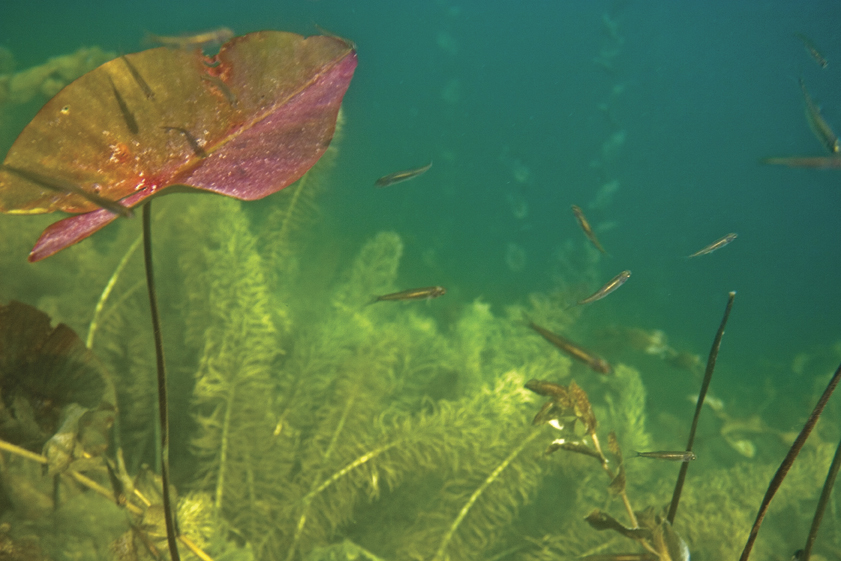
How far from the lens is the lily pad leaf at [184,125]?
911 mm

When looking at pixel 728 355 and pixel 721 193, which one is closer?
pixel 728 355

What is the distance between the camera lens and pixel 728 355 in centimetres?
2094

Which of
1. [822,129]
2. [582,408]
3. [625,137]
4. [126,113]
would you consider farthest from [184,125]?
[625,137]

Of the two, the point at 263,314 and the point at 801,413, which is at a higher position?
the point at 263,314

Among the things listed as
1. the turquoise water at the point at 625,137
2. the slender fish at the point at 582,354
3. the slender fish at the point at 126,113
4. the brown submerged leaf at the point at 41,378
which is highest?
the slender fish at the point at 126,113

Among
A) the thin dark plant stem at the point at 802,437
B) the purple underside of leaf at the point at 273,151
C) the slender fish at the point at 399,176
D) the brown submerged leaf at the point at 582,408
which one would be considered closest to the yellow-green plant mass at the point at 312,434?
the slender fish at the point at 399,176

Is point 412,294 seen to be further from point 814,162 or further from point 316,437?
A: point 814,162

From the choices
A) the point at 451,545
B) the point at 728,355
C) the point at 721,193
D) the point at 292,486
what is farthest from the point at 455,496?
the point at 721,193

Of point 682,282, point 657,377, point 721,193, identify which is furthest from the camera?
point 721,193

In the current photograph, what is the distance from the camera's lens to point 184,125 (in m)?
1.00

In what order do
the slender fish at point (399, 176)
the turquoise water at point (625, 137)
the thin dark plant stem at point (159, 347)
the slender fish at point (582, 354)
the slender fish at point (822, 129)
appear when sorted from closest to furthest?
1. the thin dark plant stem at point (159, 347)
2. the slender fish at point (582, 354)
3. the slender fish at point (822, 129)
4. the slender fish at point (399, 176)
5. the turquoise water at point (625, 137)

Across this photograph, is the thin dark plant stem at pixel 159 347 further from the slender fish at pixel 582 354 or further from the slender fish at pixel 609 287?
the slender fish at pixel 609 287

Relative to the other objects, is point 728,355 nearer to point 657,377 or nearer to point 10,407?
point 657,377

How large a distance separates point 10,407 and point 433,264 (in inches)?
576
